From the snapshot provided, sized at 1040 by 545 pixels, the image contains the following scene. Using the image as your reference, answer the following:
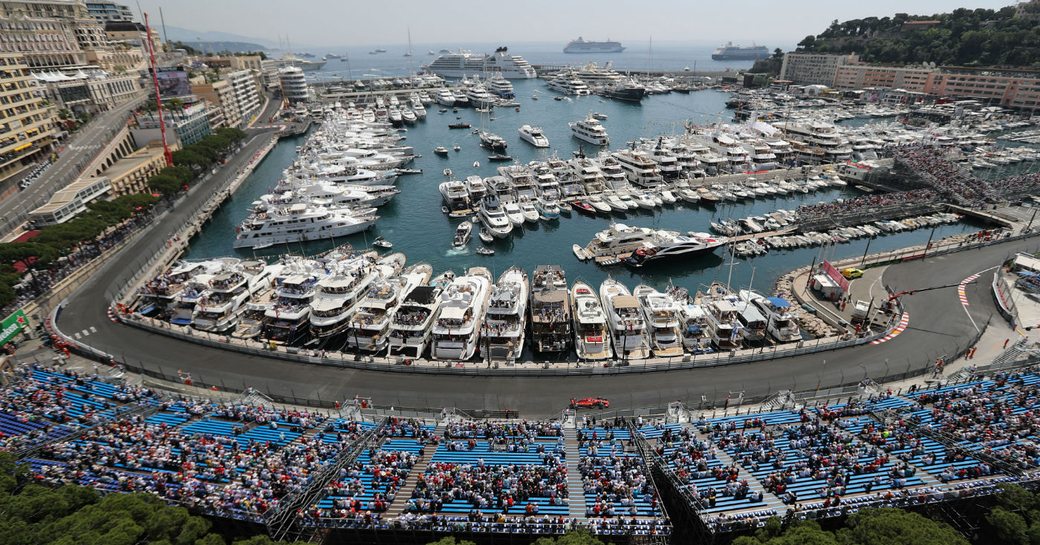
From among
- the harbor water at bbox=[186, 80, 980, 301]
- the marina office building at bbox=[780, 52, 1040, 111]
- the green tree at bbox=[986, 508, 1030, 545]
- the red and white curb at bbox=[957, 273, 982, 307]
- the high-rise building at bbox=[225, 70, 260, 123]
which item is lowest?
the harbor water at bbox=[186, 80, 980, 301]

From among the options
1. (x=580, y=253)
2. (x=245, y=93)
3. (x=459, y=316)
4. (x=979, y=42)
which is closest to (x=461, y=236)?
(x=580, y=253)

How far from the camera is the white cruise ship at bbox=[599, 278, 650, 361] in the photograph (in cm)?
3878

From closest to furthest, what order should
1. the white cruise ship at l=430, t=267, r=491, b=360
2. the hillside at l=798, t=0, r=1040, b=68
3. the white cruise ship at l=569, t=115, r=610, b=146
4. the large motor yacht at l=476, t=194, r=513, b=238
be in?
the white cruise ship at l=430, t=267, r=491, b=360
the large motor yacht at l=476, t=194, r=513, b=238
the white cruise ship at l=569, t=115, r=610, b=146
the hillside at l=798, t=0, r=1040, b=68

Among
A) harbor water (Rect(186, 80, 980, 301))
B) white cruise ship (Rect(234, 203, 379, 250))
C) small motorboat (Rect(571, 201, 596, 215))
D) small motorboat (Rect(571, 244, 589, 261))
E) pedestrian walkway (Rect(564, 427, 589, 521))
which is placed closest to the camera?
pedestrian walkway (Rect(564, 427, 589, 521))

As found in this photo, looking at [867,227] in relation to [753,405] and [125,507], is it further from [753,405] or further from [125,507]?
[125,507]

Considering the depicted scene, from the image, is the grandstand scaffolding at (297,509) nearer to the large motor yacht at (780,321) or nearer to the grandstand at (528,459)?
the grandstand at (528,459)

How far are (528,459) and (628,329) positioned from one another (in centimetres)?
1599

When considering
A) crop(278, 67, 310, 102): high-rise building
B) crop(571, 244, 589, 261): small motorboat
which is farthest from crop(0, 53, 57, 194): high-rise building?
crop(278, 67, 310, 102): high-rise building

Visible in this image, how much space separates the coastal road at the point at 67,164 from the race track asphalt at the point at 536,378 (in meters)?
26.8

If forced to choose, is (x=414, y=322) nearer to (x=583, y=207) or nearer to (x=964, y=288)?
(x=583, y=207)

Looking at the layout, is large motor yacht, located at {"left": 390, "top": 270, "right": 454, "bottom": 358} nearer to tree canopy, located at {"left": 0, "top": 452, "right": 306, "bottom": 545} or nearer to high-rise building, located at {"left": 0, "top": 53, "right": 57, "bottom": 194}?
tree canopy, located at {"left": 0, "top": 452, "right": 306, "bottom": 545}

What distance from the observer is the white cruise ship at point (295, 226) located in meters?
64.0

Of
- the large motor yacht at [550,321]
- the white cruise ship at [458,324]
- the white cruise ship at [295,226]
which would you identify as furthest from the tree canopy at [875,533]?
the white cruise ship at [295,226]

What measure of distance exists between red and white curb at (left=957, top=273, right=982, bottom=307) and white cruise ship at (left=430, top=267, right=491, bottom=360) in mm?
44939
